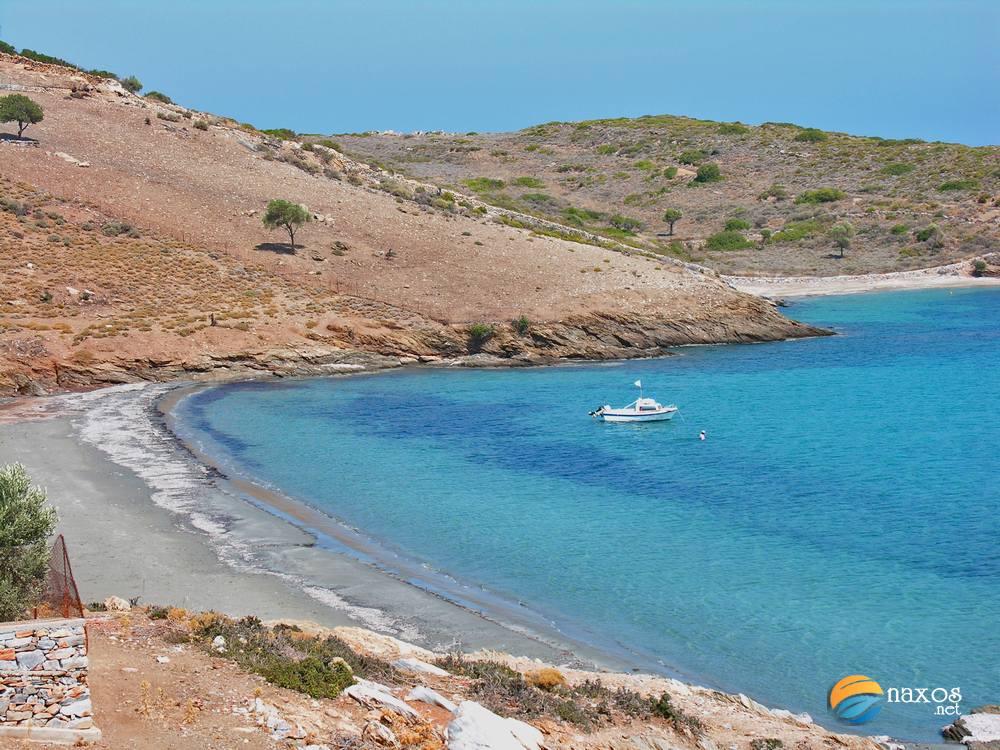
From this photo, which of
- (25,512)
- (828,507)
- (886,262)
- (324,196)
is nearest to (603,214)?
(886,262)

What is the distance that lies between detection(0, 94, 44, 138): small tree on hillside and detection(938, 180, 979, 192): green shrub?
301ft

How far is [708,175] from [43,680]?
121429mm

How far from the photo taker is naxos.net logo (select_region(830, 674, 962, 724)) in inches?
656

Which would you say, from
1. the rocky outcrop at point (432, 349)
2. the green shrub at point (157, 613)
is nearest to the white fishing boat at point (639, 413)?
the rocky outcrop at point (432, 349)

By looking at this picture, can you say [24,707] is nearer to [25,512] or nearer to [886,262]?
[25,512]

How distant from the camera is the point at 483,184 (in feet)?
393

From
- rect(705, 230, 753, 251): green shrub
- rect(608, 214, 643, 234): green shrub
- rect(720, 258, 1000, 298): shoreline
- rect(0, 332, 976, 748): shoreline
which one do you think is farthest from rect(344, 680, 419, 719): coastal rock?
rect(608, 214, 643, 234): green shrub

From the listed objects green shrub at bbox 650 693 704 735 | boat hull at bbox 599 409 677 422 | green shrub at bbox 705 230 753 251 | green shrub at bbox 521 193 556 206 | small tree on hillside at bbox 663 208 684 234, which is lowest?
green shrub at bbox 650 693 704 735

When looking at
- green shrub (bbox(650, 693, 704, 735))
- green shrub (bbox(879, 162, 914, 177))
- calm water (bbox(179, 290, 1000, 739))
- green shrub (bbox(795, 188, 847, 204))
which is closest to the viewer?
green shrub (bbox(650, 693, 704, 735))

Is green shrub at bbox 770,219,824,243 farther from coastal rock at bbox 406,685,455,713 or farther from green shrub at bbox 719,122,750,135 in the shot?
coastal rock at bbox 406,685,455,713

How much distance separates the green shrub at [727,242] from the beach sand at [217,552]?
7880 cm

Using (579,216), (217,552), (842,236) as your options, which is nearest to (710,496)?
(217,552)

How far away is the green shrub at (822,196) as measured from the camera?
375ft

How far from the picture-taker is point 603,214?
114m
